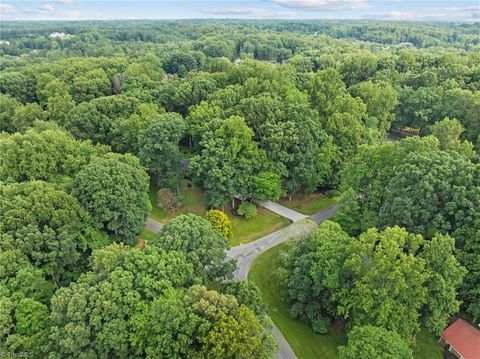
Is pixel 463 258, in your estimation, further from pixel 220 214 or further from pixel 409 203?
pixel 220 214

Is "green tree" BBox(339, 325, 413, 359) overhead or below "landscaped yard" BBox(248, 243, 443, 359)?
overhead

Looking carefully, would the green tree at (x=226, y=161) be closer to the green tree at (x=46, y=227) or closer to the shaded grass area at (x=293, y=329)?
the shaded grass area at (x=293, y=329)

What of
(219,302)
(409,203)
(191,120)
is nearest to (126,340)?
(219,302)

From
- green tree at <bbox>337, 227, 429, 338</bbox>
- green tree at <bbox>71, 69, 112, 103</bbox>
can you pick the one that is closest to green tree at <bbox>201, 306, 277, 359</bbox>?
green tree at <bbox>337, 227, 429, 338</bbox>

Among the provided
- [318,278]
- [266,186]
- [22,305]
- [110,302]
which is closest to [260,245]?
[266,186]

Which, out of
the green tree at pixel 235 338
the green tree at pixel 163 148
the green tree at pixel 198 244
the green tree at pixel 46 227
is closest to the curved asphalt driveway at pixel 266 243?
the green tree at pixel 198 244

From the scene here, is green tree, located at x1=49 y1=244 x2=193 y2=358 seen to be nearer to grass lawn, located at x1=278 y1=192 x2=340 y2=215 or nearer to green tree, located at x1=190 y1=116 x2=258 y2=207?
green tree, located at x1=190 y1=116 x2=258 y2=207
